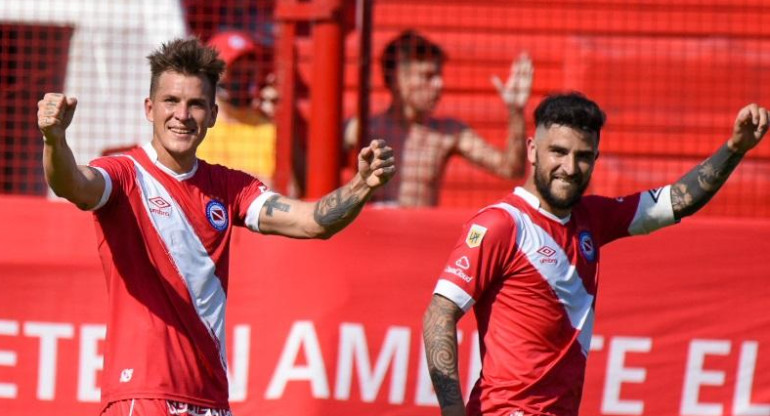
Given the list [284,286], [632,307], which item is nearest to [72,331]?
[284,286]

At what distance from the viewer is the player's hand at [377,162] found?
4.63 m

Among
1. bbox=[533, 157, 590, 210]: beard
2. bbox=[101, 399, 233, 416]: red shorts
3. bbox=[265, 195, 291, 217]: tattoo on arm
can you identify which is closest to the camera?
bbox=[101, 399, 233, 416]: red shorts

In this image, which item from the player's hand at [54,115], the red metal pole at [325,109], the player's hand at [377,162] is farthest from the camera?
the red metal pole at [325,109]

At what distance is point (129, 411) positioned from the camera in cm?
479

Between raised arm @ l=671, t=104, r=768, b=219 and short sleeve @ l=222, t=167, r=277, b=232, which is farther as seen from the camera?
raised arm @ l=671, t=104, r=768, b=219

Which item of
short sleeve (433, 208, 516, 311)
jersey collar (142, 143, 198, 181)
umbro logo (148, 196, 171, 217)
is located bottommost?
short sleeve (433, 208, 516, 311)

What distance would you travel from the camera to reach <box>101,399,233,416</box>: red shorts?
478 cm

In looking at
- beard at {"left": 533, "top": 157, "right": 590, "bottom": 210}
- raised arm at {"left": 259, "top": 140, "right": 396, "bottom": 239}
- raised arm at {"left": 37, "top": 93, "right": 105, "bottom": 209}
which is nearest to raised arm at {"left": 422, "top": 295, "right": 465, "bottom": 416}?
raised arm at {"left": 259, "top": 140, "right": 396, "bottom": 239}

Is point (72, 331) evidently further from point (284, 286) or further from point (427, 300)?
point (427, 300)

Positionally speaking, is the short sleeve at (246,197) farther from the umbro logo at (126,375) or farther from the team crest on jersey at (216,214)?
the umbro logo at (126,375)

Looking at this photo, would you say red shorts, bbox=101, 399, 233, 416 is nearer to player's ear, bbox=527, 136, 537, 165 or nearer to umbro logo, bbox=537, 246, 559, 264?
umbro logo, bbox=537, 246, 559, 264

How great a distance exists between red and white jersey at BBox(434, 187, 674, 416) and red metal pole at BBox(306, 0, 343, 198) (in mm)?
2171

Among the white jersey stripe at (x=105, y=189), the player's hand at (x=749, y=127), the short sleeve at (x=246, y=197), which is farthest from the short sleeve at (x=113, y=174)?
the player's hand at (x=749, y=127)

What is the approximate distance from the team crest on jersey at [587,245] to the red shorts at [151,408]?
1.61 metres
